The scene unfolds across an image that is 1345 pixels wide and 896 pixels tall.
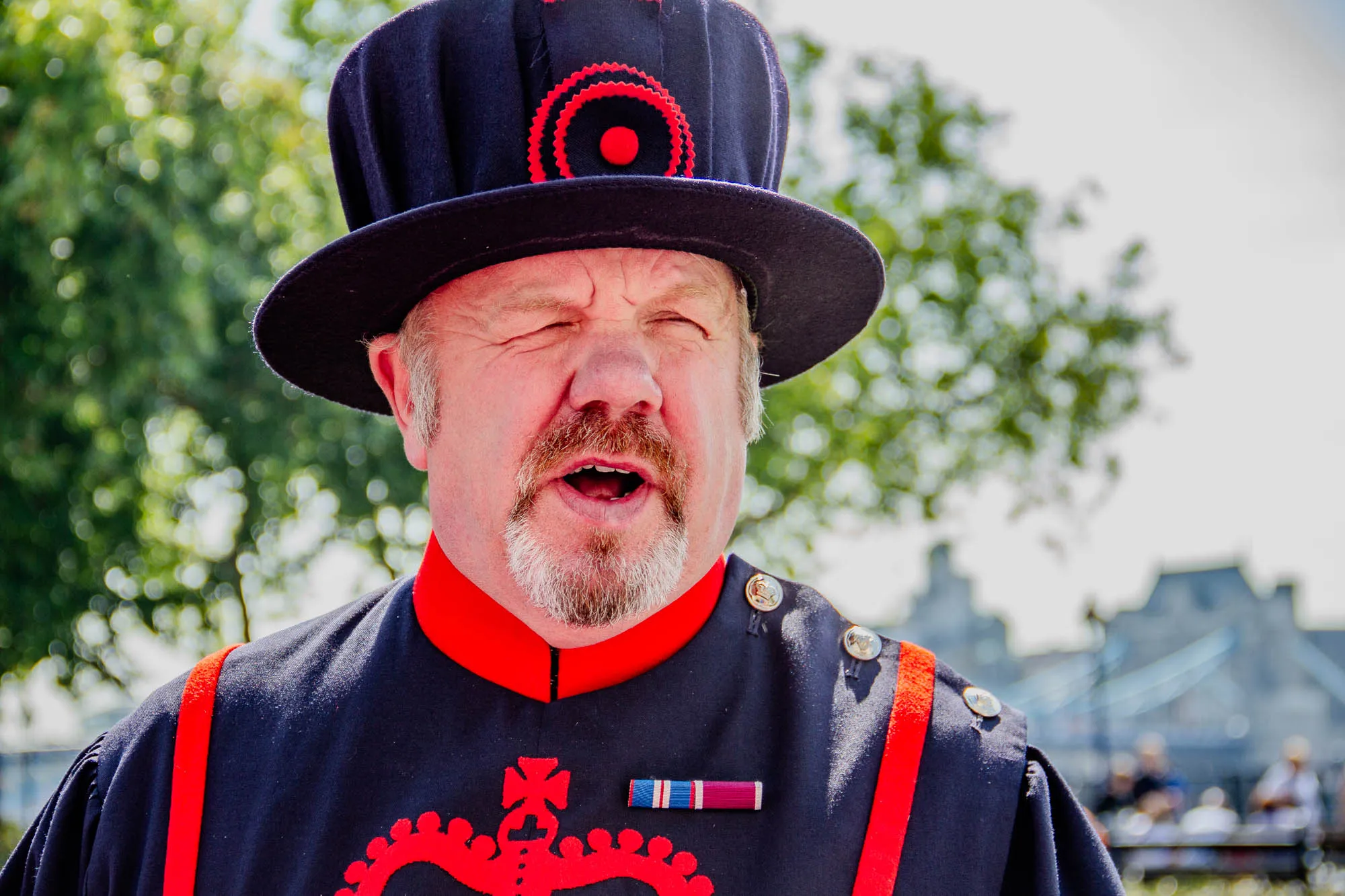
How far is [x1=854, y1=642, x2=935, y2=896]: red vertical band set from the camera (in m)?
1.67

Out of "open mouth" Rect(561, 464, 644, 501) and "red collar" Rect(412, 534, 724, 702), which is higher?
"open mouth" Rect(561, 464, 644, 501)

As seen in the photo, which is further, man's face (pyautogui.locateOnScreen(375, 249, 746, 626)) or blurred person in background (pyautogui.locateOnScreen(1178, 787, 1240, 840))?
blurred person in background (pyautogui.locateOnScreen(1178, 787, 1240, 840))

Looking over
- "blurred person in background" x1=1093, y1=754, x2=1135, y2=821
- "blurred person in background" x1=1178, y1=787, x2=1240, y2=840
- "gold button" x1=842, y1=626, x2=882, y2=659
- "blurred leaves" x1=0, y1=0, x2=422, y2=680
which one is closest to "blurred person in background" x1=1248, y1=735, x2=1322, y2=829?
"blurred person in background" x1=1178, y1=787, x2=1240, y2=840

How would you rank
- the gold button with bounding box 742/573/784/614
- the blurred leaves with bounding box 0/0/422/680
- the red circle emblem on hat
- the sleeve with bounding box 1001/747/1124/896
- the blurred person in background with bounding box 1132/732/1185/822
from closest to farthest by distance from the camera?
the sleeve with bounding box 1001/747/1124/896
the red circle emblem on hat
the gold button with bounding box 742/573/784/614
the blurred leaves with bounding box 0/0/422/680
the blurred person in background with bounding box 1132/732/1185/822

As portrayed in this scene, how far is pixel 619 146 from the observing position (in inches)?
69.1

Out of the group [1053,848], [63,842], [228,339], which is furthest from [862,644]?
[228,339]

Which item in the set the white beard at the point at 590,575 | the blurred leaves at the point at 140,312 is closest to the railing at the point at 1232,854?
the blurred leaves at the point at 140,312

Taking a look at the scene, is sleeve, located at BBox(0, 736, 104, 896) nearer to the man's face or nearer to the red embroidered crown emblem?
the red embroidered crown emblem

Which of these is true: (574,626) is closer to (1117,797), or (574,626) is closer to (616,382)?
(616,382)

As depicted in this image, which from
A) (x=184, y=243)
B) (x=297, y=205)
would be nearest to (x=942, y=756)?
(x=184, y=243)

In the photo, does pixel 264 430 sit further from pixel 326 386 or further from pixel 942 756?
pixel 942 756

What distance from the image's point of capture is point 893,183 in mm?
14391

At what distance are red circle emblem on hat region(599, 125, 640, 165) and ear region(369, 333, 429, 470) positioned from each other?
493 millimetres

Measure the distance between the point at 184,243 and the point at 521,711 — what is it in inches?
289
